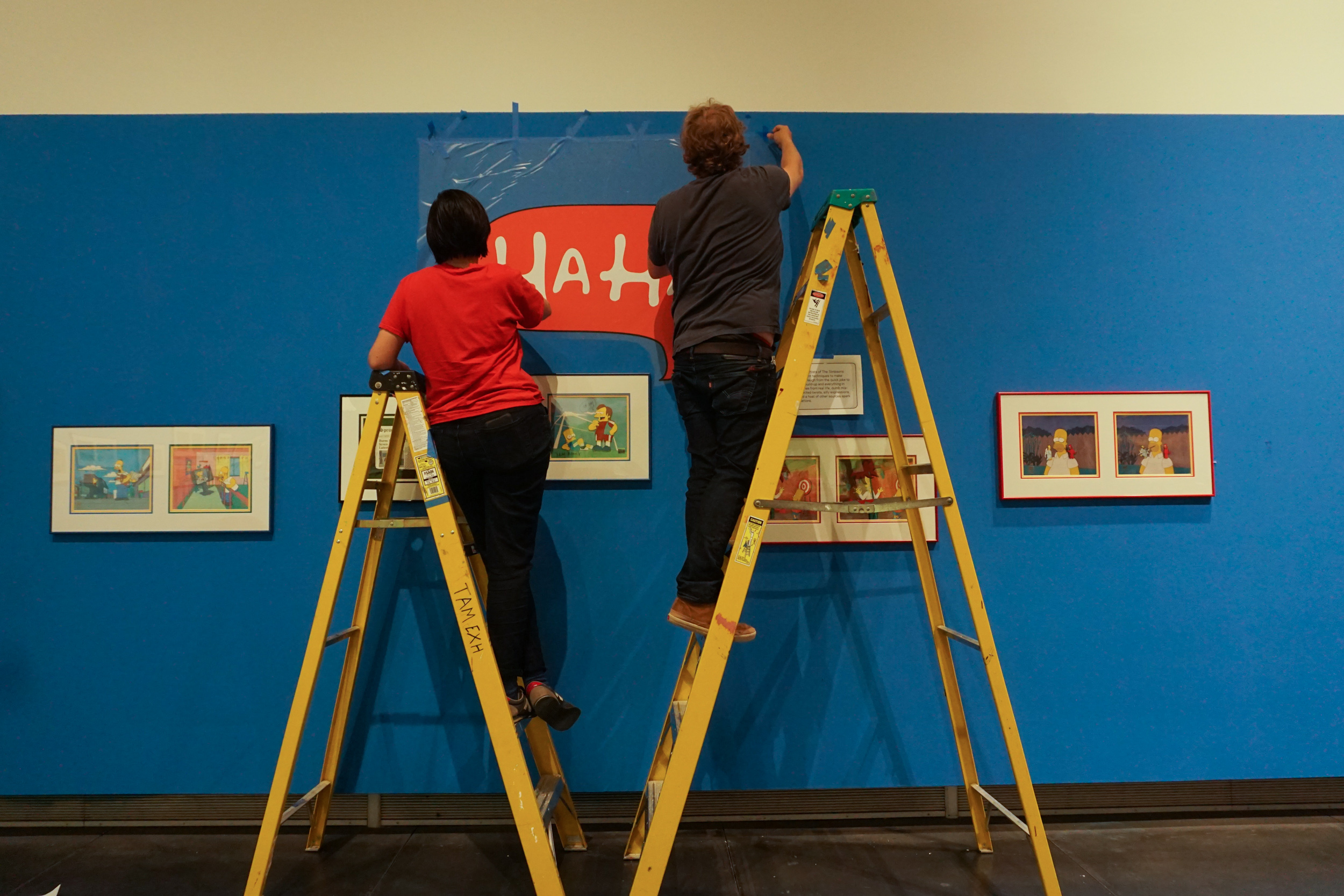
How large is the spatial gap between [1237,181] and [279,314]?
3.34 meters

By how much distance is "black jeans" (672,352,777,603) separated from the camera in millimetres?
1762

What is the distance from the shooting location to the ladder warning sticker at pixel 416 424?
5.93 feet

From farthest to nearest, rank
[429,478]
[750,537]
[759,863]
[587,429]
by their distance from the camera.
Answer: [587,429] → [759,863] → [429,478] → [750,537]

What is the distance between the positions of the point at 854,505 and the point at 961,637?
0.52 m

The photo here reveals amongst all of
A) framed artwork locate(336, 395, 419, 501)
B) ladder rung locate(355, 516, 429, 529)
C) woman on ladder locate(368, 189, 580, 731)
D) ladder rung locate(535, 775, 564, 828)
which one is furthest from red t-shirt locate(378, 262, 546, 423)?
ladder rung locate(535, 775, 564, 828)

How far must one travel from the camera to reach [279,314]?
231 cm

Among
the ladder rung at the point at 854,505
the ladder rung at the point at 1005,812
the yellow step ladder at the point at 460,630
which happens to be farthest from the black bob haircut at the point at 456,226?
the ladder rung at the point at 1005,812

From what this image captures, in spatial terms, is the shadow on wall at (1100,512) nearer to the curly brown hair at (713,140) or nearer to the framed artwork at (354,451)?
the curly brown hair at (713,140)

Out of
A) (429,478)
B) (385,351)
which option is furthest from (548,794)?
(385,351)

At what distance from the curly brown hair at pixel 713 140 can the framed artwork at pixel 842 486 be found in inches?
35.3

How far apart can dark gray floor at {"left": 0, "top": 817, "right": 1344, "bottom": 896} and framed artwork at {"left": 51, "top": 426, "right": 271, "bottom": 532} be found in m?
1.01

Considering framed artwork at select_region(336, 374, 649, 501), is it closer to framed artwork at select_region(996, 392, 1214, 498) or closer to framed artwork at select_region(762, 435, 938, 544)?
framed artwork at select_region(762, 435, 938, 544)

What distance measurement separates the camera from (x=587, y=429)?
7.48 ft

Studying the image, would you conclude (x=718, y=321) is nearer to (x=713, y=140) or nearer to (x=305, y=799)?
(x=713, y=140)
